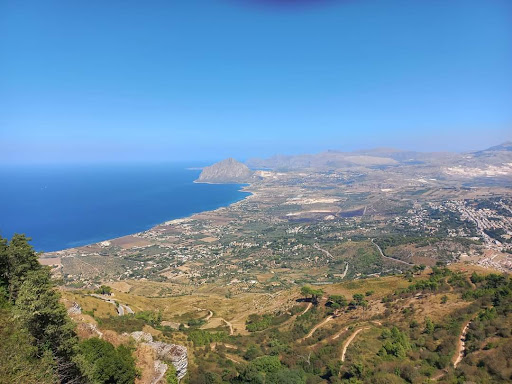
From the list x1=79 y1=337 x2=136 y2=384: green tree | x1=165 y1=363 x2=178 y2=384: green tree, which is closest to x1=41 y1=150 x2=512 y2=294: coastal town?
x1=165 y1=363 x2=178 y2=384: green tree

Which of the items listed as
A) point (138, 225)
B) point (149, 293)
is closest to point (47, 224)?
point (138, 225)

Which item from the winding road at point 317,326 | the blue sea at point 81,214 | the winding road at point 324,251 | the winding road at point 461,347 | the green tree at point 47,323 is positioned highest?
the green tree at point 47,323

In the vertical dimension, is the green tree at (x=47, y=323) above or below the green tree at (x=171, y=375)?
above

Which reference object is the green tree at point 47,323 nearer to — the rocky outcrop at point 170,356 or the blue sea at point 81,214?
the rocky outcrop at point 170,356

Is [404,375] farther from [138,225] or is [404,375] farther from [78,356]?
[138,225]

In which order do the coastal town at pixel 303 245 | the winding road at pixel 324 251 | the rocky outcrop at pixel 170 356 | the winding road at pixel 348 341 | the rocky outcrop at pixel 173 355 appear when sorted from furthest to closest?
1. the winding road at pixel 324 251
2. the coastal town at pixel 303 245
3. the winding road at pixel 348 341
4. the rocky outcrop at pixel 173 355
5. the rocky outcrop at pixel 170 356

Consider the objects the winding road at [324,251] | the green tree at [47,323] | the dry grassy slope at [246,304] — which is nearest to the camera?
the green tree at [47,323]

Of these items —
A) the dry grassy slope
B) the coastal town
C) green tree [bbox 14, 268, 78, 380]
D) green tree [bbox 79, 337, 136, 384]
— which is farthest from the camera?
the coastal town

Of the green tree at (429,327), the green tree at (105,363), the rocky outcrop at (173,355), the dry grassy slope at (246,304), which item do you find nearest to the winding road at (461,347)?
the green tree at (429,327)

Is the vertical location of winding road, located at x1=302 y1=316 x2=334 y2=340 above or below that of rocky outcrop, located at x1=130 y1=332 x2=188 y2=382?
below

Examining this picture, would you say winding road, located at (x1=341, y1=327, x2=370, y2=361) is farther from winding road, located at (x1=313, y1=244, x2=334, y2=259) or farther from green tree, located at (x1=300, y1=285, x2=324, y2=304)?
winding road, located at (x1=313, y1=244, x2=334, y2=259)

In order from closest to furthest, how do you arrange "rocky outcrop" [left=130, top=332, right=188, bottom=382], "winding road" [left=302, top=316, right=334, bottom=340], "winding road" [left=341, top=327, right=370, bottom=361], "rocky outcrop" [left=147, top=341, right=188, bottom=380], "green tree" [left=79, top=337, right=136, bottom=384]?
1. "green tree" [left=79, top=337, right=136, bottom=384]
2. "rocky outcrop" [left=130, top=332, right=188, bottom=382]
3. "rocky outcrop" [left=147, top=341, right=188, bottom=380]
4. "winding road" [left=341, top=327, right=370, bottom=361]
5. "winding road" [left=302, top=316, right=334, bottom=340]

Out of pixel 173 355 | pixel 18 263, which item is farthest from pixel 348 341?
pixel 18 263
